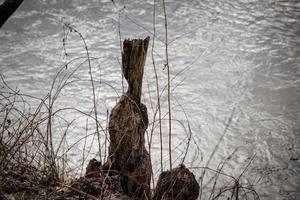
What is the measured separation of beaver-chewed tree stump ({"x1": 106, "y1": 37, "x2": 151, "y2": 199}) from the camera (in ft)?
4.40

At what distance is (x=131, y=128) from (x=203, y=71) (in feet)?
3.97

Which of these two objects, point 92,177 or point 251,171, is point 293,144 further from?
point 92,177

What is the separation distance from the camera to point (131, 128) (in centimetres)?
136

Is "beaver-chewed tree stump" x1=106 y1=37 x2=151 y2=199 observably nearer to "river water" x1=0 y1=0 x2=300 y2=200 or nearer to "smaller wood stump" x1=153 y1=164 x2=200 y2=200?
"smaller wood stump" x1=153 y1=164 x2=200 y2=200

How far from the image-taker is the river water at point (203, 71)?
75.9 inches

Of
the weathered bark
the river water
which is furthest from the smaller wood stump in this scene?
the weathered bark

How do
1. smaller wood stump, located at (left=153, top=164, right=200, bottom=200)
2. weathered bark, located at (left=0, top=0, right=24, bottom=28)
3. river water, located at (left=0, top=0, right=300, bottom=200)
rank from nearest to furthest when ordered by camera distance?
A: weathered bark, located at (left=0, top=0, right=24, bottom=28)
smaller wood stump, located at (left=153, top=164, right=200, bottom=200)
river water, located at (left=0, top=0, right=300, bottom=200)

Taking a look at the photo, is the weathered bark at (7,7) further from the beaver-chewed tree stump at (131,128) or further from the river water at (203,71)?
the river water at (203,71)

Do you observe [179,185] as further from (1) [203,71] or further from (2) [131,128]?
(1) [203,71]

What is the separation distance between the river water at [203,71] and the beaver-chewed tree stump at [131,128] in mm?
331

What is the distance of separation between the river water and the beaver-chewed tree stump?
0.33 meters

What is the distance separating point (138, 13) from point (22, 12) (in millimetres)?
922

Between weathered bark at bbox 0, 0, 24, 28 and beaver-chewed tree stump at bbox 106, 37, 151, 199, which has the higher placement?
weathered bark at bbox 0, 0, 24, 28

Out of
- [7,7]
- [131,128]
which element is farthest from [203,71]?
[7,7]
